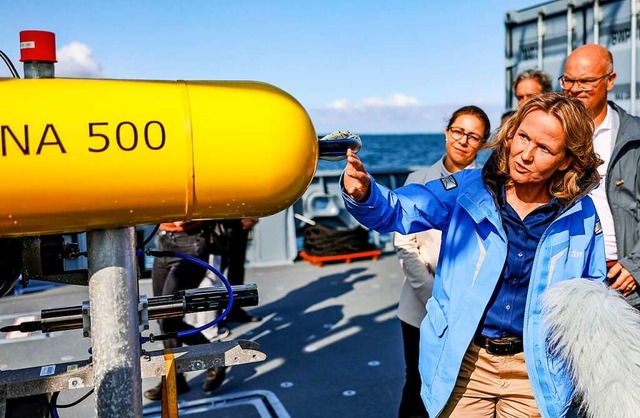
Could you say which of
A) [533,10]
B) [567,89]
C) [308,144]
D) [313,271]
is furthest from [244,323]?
[308,144]

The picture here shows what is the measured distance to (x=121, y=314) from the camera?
1356 millimetres

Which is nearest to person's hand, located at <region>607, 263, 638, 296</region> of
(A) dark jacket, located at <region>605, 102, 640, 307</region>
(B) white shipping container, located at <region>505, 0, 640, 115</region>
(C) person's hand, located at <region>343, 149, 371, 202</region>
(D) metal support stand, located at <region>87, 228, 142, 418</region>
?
(A) dark jacket, located at <region>605, 102, 640, 307</region>

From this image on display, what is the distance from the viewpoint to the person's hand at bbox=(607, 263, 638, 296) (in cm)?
257

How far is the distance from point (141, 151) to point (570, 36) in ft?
14.4

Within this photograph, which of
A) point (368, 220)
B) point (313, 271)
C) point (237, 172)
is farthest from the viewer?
point (313, 271)

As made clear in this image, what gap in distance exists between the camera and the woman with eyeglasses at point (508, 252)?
78.8 inches

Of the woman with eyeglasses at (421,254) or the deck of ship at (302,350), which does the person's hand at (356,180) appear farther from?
the deck of ship at (302,350)

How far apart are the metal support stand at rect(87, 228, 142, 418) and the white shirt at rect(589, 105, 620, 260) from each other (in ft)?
6.82

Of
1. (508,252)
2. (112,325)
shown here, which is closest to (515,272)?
(508,252)

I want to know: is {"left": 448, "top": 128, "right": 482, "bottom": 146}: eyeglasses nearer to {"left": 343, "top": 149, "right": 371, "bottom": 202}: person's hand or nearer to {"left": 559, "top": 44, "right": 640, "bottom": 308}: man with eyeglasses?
{"left": 559, "top": 44, "right": 640, "bottom": 308}: man with eyeglasses

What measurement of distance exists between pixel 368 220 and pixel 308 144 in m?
0.67

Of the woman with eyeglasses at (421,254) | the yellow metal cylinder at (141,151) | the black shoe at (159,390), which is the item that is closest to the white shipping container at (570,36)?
the woman with eyeglasses at (421,254)

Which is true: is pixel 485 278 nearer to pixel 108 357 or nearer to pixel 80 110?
pixel 108 357

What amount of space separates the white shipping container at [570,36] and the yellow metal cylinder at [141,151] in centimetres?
360
